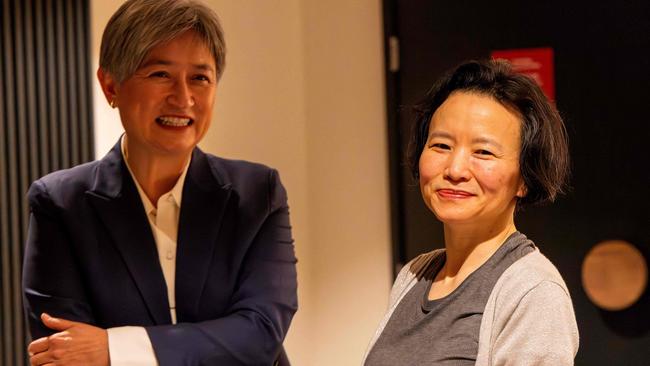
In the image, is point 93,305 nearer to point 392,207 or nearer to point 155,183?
point 155,183

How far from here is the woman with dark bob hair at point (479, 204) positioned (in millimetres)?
1476

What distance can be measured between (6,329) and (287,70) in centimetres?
176

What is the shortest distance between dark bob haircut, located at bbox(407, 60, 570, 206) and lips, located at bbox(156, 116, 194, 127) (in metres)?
0.57

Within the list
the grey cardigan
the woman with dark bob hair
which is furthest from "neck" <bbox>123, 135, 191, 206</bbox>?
the grey cardigan

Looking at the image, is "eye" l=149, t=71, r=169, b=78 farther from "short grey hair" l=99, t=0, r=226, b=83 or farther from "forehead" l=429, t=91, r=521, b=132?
"forehead" l=429, t=91, r=521, b=132

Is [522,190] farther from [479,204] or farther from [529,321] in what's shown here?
[529,321]

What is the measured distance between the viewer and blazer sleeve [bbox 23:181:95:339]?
6.14 ft

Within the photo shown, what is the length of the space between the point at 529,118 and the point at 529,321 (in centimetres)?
39

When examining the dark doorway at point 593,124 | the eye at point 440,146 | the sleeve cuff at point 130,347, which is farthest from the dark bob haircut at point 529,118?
the dark doorway at point 593,124

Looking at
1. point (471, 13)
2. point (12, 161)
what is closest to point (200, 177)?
point (12, 161)

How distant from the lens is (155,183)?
6.45 ft

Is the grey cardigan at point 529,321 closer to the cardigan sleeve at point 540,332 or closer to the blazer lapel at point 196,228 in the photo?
the cardigan sleeve at point 540,332

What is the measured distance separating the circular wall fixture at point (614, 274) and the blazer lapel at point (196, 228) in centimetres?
195

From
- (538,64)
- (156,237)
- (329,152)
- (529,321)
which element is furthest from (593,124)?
(529,321)
